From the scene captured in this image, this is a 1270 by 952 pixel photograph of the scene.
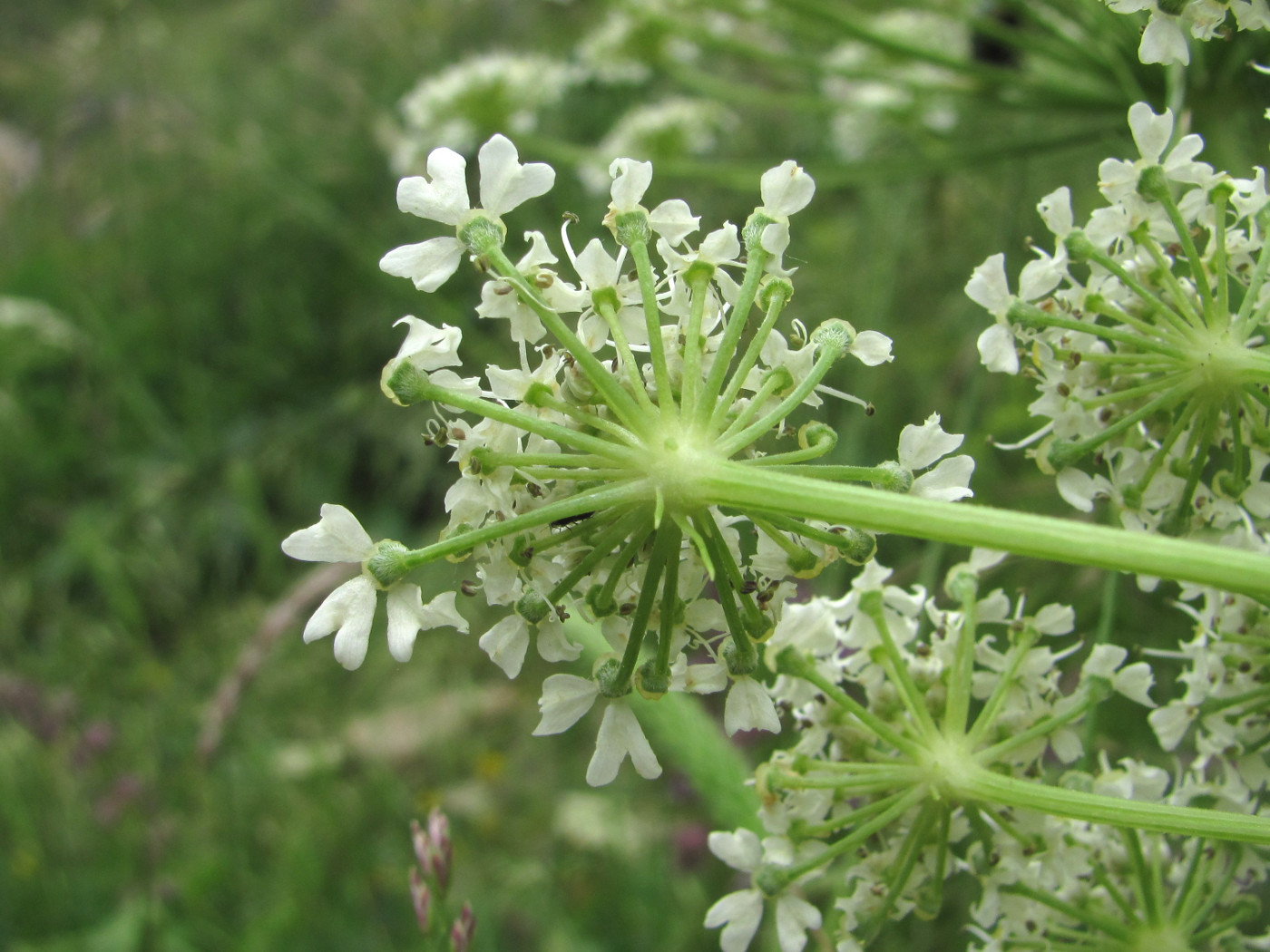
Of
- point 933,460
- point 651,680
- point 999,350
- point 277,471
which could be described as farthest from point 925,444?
point 277,471

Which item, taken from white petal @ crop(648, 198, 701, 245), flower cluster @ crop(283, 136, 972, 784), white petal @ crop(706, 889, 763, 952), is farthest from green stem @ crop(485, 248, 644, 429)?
white petal @ crop(706, 889, 763, 952)

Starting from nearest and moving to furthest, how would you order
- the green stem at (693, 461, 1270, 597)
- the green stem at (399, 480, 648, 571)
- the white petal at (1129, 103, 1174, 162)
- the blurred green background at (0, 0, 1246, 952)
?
the green stem at (693, 461, 1270, 597)
the green stem at (399, 480, 648, 571)
the white petal at (1129, 103, 1174, 162)
the blurred green background at (0, 0, 1246, 952)

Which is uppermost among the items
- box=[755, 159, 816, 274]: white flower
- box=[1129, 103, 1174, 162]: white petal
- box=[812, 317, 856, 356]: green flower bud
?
box=[1129, 103, 1174, 162]: white petal

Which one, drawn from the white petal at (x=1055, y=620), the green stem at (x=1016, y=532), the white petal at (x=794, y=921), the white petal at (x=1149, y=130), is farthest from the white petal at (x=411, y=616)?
the white petal at (x=1149, y=130)

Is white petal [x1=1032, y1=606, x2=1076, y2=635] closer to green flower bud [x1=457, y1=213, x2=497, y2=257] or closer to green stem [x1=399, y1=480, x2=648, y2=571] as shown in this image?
green stem [x1=399, y1=480, x2=648, y2=571]

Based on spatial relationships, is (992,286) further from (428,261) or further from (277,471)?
(277,471)

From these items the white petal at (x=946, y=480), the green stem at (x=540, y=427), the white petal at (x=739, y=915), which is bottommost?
A: the white petal at (x=739, y=915)

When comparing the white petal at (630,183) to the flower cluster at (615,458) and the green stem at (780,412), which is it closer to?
the flower cluster at (615,458)
